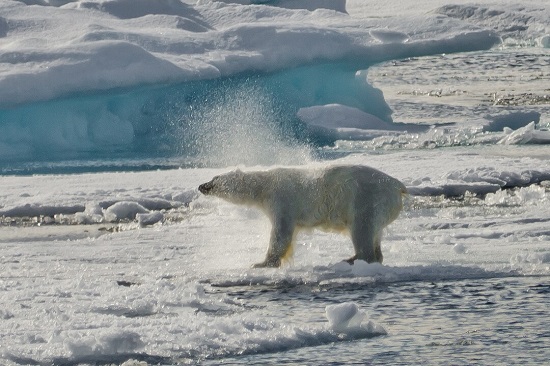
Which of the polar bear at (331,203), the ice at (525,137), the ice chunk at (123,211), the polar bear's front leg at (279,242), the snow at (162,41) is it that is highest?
the snow at (162,41)

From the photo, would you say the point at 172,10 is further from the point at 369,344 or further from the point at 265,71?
the point at 369,344

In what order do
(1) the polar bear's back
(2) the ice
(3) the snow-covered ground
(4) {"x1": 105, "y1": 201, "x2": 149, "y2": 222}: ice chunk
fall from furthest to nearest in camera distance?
(2) the ice → (4) {"x1": 105, "y1": 201, "x2": 149, "y2": 222}: ice chunk → (1) the polar bear's back → (3) the snow-covered ground

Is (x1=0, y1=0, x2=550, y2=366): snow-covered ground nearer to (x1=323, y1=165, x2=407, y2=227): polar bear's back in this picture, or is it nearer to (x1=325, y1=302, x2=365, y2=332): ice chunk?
(x1=325, y1=302, x2=365, y2=332): ice chunk

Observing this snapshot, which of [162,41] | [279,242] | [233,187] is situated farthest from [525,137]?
[279,242]

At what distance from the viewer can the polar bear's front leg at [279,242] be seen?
8047 millimetres

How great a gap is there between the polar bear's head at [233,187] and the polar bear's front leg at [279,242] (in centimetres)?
38

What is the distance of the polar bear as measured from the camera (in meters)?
7.96

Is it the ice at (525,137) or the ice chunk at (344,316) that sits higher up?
the ice chunk at (344,316)

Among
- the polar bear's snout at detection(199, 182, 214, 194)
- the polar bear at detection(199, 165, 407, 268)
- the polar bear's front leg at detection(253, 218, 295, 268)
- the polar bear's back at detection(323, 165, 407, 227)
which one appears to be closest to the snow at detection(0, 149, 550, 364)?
the polar bear's front leg at detection(253, 218, 295, 268)

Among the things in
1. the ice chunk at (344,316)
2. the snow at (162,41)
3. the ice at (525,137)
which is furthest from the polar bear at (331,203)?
the ice at (525,137)

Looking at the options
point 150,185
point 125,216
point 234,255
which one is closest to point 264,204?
point 234,255

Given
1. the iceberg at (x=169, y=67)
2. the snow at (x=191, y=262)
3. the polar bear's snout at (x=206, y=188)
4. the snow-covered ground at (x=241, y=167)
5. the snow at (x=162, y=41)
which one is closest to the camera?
the snow at (x=191, y=262)

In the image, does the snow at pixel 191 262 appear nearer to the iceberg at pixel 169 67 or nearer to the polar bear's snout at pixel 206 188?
the polar bear's snout at pixel 206 188

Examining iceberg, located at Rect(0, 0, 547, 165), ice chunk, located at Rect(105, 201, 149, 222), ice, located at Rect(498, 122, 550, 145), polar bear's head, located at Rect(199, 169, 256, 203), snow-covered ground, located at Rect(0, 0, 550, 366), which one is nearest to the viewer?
snow-covered ground, located at Rect(0, 0, 550, 366)
